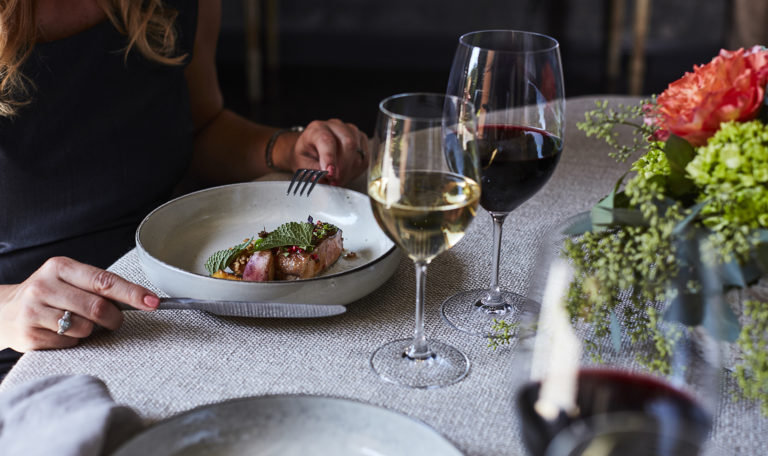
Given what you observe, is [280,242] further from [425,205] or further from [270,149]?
[270,149]

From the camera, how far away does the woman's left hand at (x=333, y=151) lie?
111 cm

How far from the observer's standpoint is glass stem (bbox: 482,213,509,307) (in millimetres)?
790

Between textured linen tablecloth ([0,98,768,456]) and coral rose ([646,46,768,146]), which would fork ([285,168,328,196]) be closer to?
textured linen tablecloth ([0,98,768,456])

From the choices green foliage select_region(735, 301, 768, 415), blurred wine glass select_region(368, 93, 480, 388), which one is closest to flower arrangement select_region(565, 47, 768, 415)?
green foliage select_region(735, 301, 768, 415)

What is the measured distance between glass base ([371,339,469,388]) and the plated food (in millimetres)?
152

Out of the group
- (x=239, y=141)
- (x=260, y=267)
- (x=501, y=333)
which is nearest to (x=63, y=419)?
(x=260, y=267)

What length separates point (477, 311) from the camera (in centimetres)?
78

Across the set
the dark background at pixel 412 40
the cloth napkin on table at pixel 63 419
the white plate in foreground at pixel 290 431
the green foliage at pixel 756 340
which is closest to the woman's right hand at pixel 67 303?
the cloth napkin on table at pixel 63 419

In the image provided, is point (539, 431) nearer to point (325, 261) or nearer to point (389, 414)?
point (389, 414)

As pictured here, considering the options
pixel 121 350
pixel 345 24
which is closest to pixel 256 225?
pixel 121 350

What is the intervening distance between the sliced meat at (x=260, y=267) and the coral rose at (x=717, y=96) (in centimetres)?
43

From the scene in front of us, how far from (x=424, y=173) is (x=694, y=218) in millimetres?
221

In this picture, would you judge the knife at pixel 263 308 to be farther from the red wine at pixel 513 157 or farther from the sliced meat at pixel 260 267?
the red wine at pixel 513 157

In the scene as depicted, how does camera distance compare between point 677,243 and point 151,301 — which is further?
point 151,301
